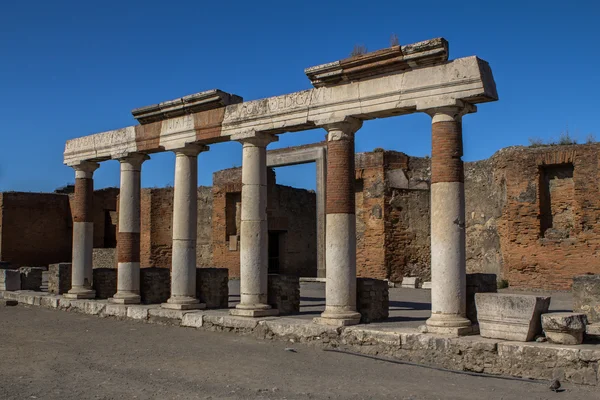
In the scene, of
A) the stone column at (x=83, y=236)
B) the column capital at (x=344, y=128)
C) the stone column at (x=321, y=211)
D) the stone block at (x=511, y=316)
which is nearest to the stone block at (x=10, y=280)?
the stone column at (x=83, y=236)

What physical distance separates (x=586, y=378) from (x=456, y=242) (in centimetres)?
236

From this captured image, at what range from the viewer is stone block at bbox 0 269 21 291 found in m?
17.0

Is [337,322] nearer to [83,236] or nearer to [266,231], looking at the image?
[266,231]

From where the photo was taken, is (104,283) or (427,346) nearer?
(427,346)

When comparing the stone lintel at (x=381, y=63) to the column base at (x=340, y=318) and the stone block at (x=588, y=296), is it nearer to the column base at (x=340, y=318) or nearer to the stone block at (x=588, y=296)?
the column base at (x=340, y=318)

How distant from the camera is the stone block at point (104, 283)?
14.5 meters

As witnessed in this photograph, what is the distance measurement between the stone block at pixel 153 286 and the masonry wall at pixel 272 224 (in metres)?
9.35

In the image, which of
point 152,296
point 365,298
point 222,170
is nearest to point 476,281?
point 365,298

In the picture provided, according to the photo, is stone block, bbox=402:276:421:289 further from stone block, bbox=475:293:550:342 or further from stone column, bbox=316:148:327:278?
stone block, bbox=475:293:550:342

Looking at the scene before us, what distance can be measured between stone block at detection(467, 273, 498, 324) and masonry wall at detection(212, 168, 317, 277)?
14.5 metres

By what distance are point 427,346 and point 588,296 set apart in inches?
132

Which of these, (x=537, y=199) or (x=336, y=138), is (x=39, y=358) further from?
(x=537, y=199)

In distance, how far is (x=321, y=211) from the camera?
813 inches

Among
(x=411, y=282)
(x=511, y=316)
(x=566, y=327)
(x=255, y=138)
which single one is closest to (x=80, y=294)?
(x=255, y=138)
